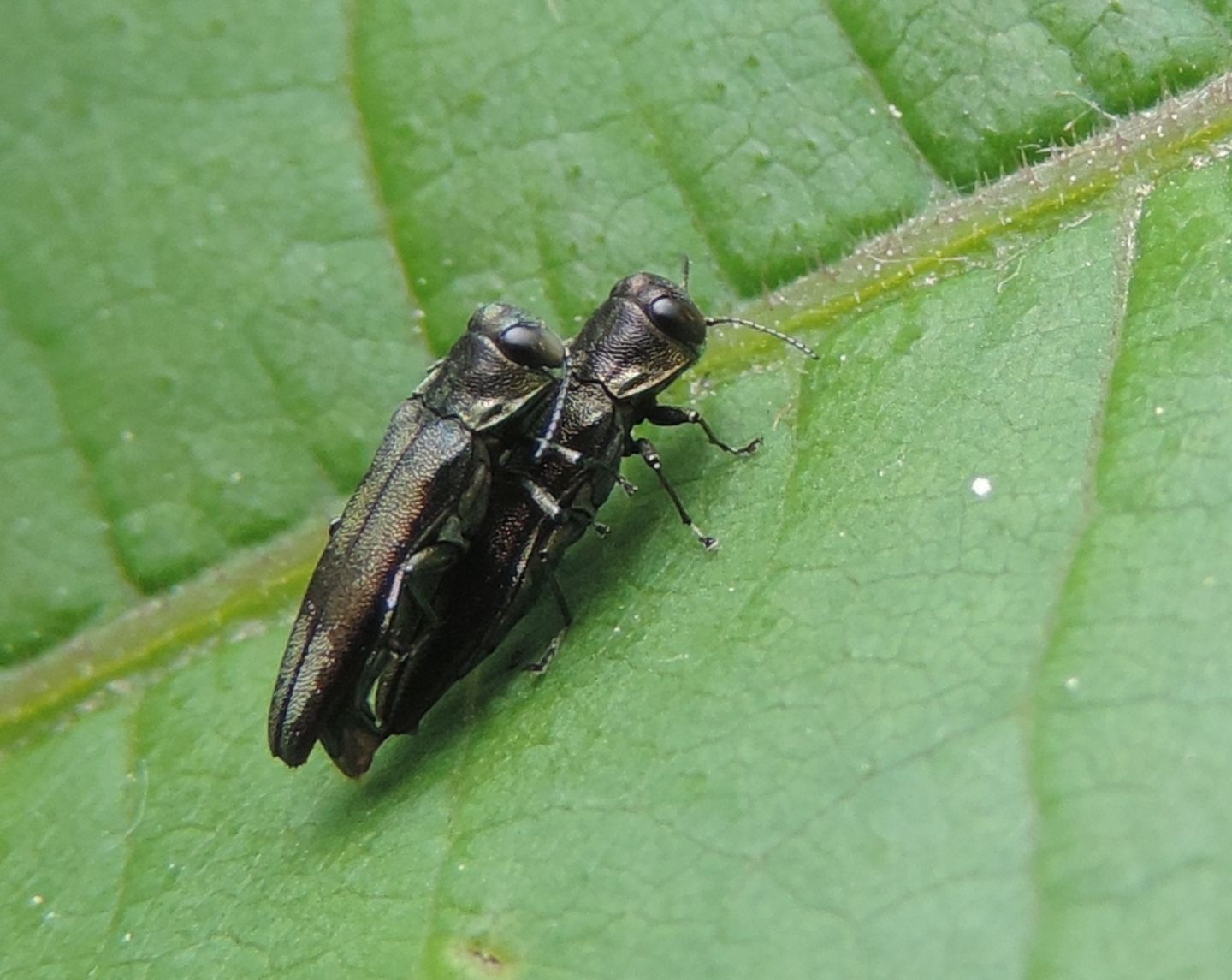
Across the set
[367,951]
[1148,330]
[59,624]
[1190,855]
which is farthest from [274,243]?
[1190,855]

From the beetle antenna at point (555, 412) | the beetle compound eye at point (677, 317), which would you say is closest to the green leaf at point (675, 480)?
the beetle compound eye at point (677, 317)

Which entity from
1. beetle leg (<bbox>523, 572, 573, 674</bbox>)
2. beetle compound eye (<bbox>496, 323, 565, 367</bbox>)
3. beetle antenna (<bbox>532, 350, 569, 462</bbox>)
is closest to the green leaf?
beetle leg (<bbox>523, 572, 573, 674</bbox>)

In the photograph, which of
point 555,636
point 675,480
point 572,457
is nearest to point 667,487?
point 675,480

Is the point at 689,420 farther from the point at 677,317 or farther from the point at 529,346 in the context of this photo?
the point at 529,346

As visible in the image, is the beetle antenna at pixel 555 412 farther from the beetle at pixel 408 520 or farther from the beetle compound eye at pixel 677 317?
the beetle compound eye at pixel 677 317

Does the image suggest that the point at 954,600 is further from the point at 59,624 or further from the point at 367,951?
the point at 59,624
